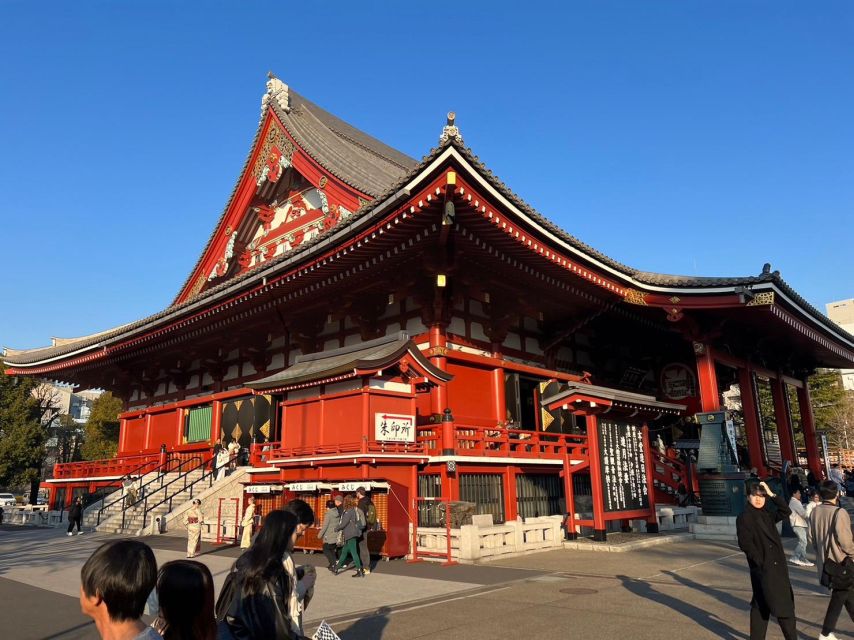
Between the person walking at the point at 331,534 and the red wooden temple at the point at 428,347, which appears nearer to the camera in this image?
the person walking at the point at 331,534

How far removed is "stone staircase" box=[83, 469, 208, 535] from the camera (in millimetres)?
19438

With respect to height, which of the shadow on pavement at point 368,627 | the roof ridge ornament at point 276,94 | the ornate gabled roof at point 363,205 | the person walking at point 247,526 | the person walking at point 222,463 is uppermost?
the roof ridge ornament at point 276,94

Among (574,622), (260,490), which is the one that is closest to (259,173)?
(260,490)

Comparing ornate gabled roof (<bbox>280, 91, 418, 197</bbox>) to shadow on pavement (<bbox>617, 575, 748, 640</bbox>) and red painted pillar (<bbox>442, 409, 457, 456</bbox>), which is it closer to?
red painted pillar (<bbox>442, 409, 457, 456</bbox>)

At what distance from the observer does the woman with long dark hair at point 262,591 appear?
3.41 m

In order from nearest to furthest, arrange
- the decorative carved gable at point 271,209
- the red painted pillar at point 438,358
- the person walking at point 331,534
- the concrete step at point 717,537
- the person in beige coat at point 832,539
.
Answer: the person in beige coat at point 832,539, the person walking at point 331,534, the concrete step at point 717,537, the red painted pillar at point 438,358, the decorative carved gable at point 271,209

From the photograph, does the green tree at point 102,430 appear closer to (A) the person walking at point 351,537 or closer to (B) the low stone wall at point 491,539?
(B) the low stone wall at point 491,539

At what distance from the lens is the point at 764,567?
18.6 feet

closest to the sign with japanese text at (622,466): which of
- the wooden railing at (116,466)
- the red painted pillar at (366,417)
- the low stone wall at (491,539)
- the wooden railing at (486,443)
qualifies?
the wooden railing at (486,443)

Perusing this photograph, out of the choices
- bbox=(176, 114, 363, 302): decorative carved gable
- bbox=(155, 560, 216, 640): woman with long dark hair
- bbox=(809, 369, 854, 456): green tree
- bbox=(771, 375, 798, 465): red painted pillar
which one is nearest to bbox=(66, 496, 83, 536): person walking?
bbox=(176, 114, 363, 302): decorative carved gable

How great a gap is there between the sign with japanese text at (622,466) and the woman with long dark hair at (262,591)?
37.9 ft

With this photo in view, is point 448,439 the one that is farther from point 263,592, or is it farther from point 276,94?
point 276,94

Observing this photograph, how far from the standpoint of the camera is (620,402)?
14328 millimetres

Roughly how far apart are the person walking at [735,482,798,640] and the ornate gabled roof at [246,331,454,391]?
847 cm
